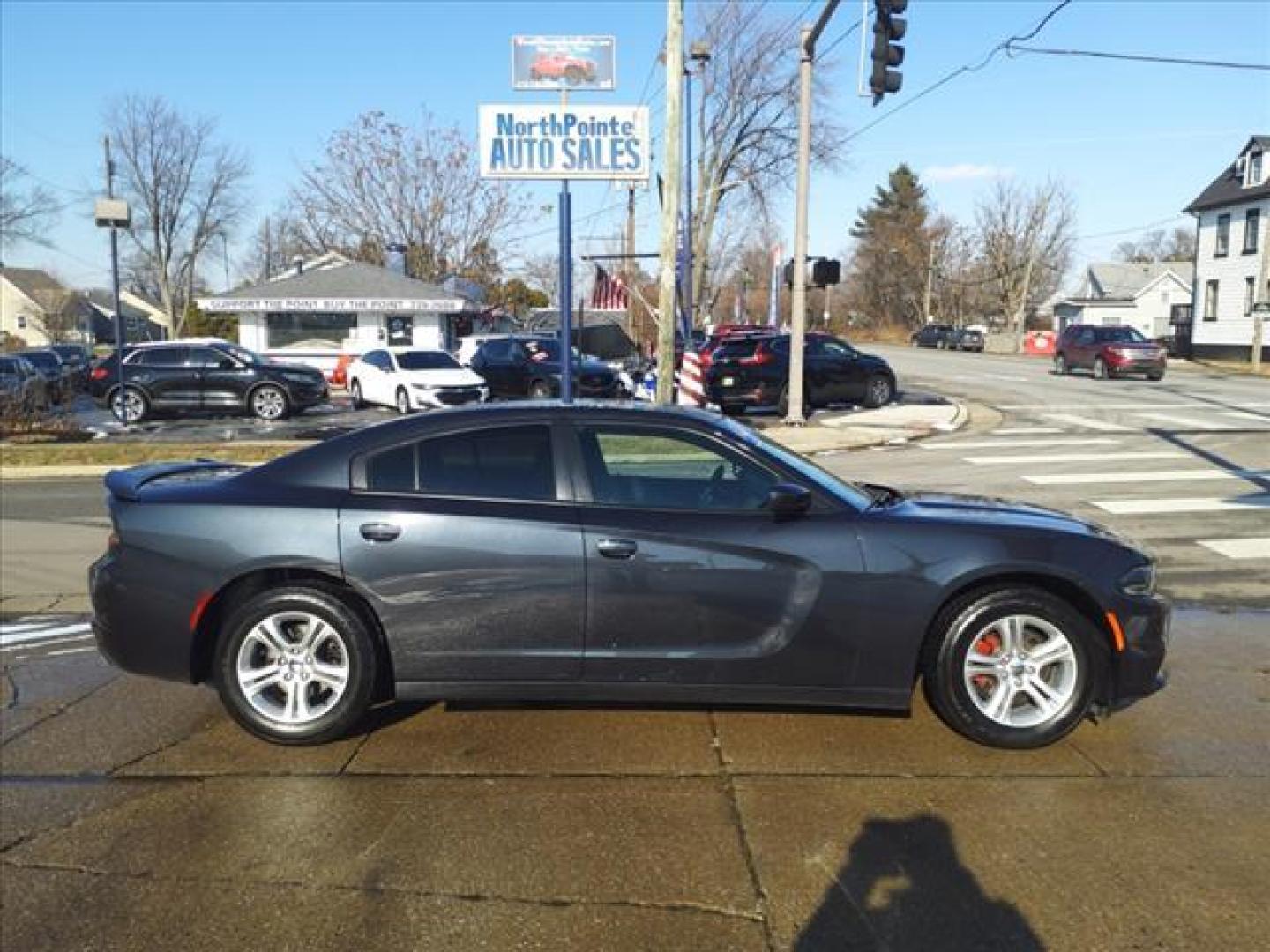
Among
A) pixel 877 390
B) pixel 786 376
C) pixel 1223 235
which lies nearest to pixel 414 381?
pixel 786 376

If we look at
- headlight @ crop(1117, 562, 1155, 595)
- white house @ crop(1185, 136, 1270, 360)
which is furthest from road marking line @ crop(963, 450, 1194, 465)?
white house @ crop(1185, 136, 1270, 360)

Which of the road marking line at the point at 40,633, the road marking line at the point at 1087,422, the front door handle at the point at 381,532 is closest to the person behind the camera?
the front door handle at the point at 381,532

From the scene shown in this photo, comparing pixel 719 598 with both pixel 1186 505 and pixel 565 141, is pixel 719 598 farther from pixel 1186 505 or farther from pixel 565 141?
pixel 565 141

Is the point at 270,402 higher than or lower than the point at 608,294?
lower

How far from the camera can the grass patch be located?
606 inches

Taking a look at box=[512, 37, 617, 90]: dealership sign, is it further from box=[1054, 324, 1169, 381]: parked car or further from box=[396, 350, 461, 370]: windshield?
box=[1054, 324, 1169, 381]: parked car

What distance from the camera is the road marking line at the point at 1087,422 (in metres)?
17.0

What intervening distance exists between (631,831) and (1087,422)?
17.1 metres

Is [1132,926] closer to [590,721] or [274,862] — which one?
[590,721]

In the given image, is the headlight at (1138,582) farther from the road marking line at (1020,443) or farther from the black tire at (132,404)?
the black tire at (132,404)

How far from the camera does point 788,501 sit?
4004 millimetres

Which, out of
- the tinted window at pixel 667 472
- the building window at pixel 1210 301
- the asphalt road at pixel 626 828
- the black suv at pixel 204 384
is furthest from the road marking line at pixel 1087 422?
the building window at pixel 1210 301

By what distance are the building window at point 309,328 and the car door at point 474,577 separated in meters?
28.9

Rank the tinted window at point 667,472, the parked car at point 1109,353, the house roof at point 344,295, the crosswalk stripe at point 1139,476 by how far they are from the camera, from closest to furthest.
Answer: the tinted window at point 667,472 < the crosswalk stripe at point 1139,476 < the parked car at point 1109,353 < the house roof at point 344,295
